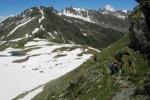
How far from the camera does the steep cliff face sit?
30188 millimetres

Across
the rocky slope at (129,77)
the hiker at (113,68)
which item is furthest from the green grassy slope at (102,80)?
the hiker at (113,68)

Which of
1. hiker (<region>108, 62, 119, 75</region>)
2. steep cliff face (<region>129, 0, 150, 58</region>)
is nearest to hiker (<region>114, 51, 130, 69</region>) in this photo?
hiker (<region>108, 62, 119, 75</region>)

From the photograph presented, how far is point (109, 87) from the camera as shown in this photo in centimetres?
3088

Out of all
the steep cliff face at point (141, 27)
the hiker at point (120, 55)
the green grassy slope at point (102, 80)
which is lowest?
the green grassy slope at point (102, 80)

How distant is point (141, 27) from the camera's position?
Answer: 30.7 metres

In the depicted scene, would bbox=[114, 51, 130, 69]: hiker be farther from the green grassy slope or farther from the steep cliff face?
the steep cliff face

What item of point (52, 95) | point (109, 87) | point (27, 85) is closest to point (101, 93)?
point (109, 87)

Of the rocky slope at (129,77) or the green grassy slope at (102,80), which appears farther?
the green grassy slope at (102,80)

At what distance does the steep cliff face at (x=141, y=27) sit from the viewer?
3019 cm

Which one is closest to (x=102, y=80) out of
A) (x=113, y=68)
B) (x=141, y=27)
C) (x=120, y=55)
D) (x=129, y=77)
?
(x=113, y=68)

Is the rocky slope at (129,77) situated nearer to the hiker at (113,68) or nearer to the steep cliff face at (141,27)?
the steep cliff face at (141,27)

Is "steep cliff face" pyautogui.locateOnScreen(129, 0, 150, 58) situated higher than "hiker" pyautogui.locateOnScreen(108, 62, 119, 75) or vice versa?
"steep cliff face" pyautogui.locateOnScreen(129, 0, 150, 58)

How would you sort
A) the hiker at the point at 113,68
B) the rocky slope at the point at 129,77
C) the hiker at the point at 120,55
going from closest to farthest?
the rocky slope at the point at 129,77
the hiker at the point at 113,68
the hiker at the point at 120,55

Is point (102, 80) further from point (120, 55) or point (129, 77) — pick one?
point (120, 55)
